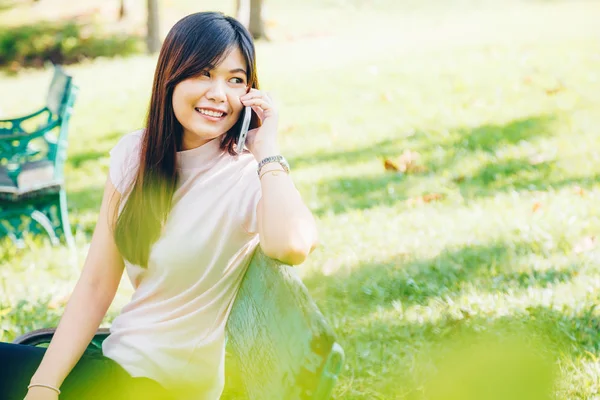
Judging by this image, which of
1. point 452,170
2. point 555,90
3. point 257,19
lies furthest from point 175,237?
point 257,19

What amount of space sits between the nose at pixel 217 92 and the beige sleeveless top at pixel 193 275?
18 cm

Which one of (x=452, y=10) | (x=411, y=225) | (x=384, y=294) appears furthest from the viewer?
(x=452, y=10)

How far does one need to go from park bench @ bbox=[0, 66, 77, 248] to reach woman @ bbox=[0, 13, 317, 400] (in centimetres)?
270

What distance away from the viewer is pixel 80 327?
6.44ft

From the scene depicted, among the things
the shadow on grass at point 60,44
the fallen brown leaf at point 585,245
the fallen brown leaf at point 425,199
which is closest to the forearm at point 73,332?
the fallen brown leaf at point 585,245

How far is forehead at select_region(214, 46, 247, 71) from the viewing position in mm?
1898

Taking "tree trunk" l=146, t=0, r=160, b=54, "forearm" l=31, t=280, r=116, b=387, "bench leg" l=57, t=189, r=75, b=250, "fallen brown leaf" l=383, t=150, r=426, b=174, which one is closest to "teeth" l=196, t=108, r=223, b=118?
"forearm" l=31, t=280, r=116, b=387

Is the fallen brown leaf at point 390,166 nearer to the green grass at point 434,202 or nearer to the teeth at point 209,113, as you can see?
the green grass at point 434,202

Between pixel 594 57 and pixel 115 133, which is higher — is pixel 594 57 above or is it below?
above

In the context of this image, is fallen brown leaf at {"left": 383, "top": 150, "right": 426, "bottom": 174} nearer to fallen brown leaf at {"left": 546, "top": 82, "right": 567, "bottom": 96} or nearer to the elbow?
fallen brown leaf at {"left": 546, "top": 82, "right": 567, "bottom": 96}

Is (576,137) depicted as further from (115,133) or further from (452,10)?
(452,10)

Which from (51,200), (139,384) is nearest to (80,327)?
(139,384)

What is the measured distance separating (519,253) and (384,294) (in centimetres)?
83

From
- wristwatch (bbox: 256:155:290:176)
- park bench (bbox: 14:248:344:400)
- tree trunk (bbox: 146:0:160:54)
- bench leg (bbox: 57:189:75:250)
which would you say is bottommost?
tree trunk (bbox: 146:0:160:54)
